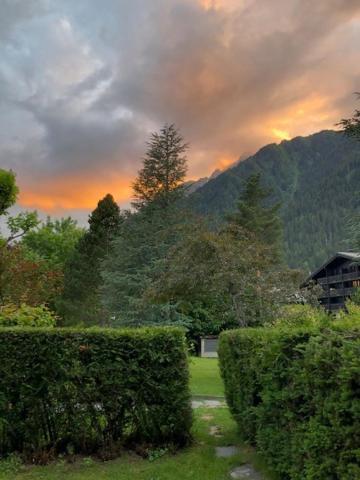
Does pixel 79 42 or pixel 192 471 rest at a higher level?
pixel 79 42

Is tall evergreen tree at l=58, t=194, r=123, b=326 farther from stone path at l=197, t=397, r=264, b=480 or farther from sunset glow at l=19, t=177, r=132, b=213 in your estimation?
stone path at l=197, t=397, r=264, b=480

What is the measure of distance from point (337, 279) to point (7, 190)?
156ft

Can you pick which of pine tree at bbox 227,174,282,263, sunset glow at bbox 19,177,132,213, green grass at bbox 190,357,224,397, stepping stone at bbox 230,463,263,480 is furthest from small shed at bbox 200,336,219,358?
stepping stone at bbox 230,463,263,480

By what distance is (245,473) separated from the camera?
500cm

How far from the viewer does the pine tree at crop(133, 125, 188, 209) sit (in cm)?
2852

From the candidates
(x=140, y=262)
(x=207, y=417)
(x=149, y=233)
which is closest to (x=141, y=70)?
(x=207, y=417)

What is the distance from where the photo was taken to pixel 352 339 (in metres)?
3.18

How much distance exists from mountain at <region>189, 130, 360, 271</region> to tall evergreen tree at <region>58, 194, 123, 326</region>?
11.8 meters

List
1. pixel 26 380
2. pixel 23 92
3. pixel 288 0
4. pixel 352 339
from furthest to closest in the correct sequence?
pixel 23 92, pixel 288 0, pixel 26 380, pixel 352 339

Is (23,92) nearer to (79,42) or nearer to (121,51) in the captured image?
(79,42)

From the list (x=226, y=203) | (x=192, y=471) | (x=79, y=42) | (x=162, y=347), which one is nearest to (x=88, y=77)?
(x=79, y=42)

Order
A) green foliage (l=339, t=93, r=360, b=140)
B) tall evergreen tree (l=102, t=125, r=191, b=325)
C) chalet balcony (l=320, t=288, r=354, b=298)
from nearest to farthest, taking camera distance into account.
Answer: green foliage (l=339, t=93, r=360, b=140) → tall evergreen tree (l=102, t=125, r=191, b=325) → chalet balcony (l=320, t=288, r=354, b=298)

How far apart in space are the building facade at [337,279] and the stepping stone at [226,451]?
44.9 m

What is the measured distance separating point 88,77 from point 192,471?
38.7ft
